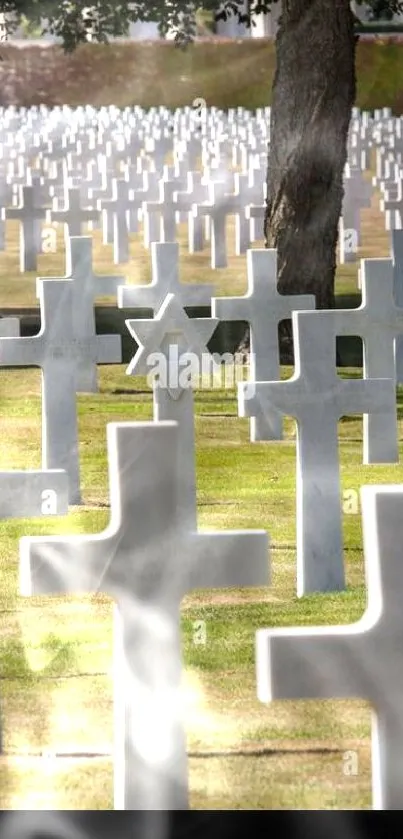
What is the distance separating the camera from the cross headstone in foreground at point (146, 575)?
8.11 feet

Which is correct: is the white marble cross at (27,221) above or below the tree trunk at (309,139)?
above

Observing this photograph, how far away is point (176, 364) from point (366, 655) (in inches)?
123

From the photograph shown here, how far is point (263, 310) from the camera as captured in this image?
7246 millimetres

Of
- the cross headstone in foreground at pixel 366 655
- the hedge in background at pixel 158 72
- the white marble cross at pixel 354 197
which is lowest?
the cross headstone in foreground at pixel 366 655

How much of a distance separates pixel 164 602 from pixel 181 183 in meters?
11.0

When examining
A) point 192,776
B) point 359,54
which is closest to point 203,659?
point 192,776

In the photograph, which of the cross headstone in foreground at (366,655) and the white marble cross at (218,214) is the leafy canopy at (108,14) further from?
the white marble cross at (218,214)

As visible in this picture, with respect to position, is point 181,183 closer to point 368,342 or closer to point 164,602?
point 368,342

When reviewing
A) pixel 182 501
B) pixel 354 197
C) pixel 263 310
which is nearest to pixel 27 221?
pixel 354 197

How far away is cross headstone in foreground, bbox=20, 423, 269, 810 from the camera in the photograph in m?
2.47

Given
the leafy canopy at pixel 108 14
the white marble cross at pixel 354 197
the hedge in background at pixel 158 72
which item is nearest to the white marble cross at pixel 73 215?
the white marble cross at pixel 354 197

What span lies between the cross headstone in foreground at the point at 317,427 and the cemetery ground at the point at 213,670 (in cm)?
9

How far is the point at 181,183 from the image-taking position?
13.4m

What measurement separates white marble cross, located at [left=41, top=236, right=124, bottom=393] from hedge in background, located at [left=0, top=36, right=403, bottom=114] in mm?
690
